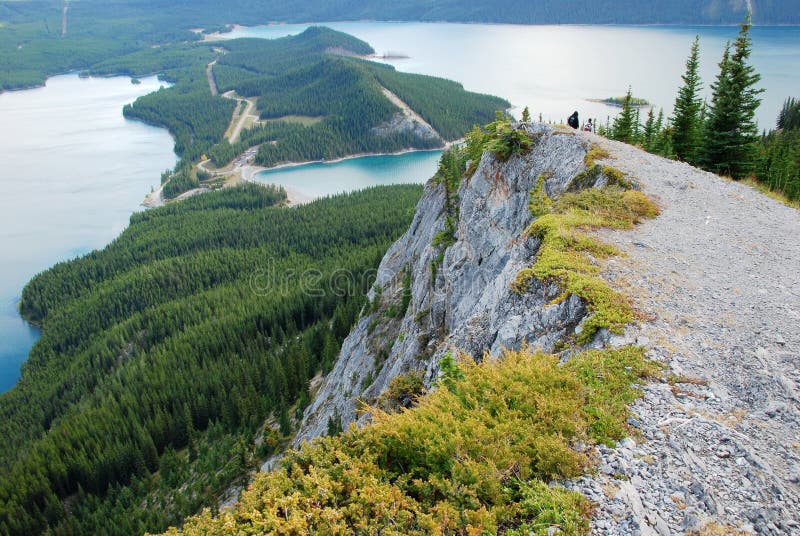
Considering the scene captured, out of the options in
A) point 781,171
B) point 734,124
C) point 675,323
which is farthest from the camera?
point 781,171

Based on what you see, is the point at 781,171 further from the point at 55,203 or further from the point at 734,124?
the point at 55,203

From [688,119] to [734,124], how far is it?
5.92m

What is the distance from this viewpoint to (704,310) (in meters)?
13.3

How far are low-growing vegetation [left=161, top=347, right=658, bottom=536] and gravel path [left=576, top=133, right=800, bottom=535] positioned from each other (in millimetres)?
688

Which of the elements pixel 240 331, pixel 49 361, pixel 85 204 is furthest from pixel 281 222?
pixel 85 204

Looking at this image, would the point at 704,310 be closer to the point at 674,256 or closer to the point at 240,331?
the point at 674,256

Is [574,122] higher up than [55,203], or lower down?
higher up

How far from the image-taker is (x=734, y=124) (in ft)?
101

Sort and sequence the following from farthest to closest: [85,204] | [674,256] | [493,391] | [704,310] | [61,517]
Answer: [85,204] < [61,517] < [674,256] < [704,310] < [493,391]

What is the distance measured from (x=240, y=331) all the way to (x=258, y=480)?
72848mm

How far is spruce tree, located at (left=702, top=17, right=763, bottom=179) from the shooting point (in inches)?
1206

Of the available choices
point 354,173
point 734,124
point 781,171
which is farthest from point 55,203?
point 781,171

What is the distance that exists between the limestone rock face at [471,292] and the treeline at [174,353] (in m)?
19.3

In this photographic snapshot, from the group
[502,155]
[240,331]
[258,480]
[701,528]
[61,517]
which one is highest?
[502,155]
